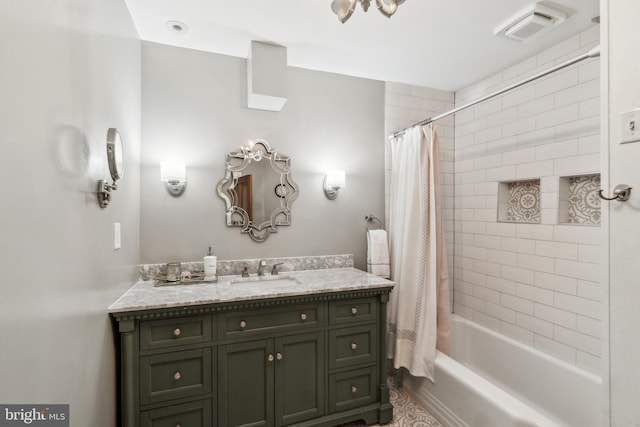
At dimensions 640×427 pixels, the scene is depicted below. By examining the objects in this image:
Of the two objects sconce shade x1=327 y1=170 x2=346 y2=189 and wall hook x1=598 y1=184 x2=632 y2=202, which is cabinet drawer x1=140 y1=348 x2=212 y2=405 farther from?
wall hook x1=598 y1=184 x2=632 y2=202

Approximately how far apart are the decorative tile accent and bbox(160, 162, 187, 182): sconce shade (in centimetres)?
275

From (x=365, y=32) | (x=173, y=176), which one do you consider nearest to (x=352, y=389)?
(x=173, y=176)

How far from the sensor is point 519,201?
8.31ft

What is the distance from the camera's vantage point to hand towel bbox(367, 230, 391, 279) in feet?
8.39

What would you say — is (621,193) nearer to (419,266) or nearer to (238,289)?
(419,266)

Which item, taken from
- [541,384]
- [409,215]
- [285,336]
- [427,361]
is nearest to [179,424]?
[285,336]

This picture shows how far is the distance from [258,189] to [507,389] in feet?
8.25

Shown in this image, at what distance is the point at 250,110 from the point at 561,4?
208 centimetres

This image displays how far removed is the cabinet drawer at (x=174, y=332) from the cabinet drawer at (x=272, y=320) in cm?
11

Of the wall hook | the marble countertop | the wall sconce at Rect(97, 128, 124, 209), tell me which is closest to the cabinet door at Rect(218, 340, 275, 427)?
the marble countertop

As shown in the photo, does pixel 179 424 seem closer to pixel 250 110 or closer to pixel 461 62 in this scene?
pixel 250 110

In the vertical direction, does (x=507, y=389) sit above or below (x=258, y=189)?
below

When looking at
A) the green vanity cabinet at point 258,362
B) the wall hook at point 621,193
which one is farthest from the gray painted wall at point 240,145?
the wall hook at point 621,193

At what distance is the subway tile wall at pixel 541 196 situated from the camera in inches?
79.8
